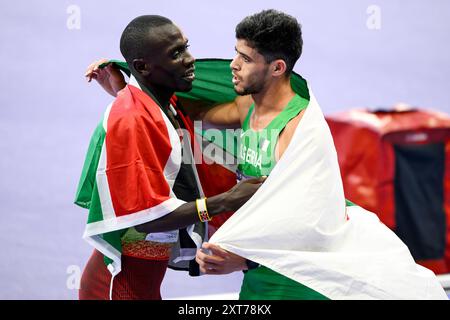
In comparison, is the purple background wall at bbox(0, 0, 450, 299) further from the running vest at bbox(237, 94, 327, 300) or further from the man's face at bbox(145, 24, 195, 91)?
the man's face at bbox(145, 24, 195, 91)

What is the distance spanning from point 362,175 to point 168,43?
6.90 feet

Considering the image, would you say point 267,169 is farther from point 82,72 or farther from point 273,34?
point 82,72

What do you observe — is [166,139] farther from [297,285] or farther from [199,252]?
[297,285]

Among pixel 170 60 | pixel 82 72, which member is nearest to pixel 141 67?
pixel 170 60

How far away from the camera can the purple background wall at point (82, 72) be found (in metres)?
5.98

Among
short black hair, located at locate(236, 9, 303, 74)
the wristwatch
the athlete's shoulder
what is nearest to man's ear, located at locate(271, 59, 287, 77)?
short black hair, located at locate(236, 9, 303, 74)

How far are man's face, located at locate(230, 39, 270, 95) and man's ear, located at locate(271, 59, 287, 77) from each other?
3cm

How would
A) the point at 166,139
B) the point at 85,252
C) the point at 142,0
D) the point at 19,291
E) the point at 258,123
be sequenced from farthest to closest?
the point at 142,0
the point at 85,252
the point at 19,291
the point at 258,123
the point at 166,139

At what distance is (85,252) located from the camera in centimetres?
580

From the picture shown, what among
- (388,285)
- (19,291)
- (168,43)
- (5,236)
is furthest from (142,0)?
(388,285)

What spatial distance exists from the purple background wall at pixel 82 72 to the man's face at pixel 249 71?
2.04 metres

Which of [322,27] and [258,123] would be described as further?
[322,27]

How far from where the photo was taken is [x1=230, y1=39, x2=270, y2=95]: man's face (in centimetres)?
379

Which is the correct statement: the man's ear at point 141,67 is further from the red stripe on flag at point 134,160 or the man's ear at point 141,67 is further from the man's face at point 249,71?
the man's face at point 249,71
